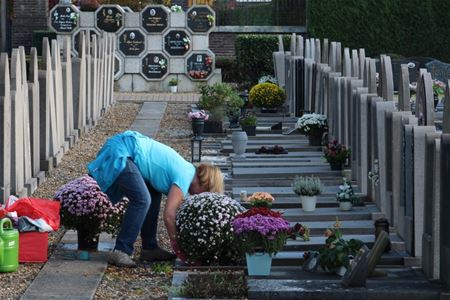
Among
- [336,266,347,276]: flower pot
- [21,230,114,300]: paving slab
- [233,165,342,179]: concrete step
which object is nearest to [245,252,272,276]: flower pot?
[336,266,347,276]: flower pot

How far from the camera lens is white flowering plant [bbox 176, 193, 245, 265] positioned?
396 inches

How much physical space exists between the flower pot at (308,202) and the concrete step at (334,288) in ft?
9.31

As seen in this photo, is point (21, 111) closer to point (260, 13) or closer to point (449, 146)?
point (449, 146)

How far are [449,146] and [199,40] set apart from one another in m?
22.3

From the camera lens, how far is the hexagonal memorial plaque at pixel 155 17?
31094 mm

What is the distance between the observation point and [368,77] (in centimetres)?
1511

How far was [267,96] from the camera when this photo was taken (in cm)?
2455

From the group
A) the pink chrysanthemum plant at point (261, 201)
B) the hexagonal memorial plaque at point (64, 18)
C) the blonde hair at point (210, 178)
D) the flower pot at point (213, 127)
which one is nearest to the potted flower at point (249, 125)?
the flower pot at point (213, 127)

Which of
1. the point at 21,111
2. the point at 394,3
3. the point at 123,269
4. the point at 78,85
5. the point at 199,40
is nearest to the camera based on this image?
the point at 123,269

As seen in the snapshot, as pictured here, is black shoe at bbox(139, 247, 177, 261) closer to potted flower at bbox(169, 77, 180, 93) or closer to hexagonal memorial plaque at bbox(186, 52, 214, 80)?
potted flower at bbox(169, 77, 180, 93)

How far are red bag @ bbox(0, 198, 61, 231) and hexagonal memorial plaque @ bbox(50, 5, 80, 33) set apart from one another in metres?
21.1

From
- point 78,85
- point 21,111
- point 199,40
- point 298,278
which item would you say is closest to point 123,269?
point 298,278

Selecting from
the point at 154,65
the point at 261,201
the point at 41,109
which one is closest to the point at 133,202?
the point at 261,201

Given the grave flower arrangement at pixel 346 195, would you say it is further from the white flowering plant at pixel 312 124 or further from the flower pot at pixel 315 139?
the flower pot at pixel 315 139
